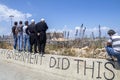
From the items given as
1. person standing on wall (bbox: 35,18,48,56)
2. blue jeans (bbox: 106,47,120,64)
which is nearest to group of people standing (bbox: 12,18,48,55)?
person standing on wall (bbox: 35,18,48,56)

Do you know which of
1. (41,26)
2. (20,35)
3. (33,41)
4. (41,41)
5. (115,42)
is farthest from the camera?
(20,35)

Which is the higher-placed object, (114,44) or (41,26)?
(41,26)

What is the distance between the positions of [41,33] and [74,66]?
4.26 metres

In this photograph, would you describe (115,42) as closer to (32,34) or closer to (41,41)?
(41,41)

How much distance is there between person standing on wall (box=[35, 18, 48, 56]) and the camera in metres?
17.2

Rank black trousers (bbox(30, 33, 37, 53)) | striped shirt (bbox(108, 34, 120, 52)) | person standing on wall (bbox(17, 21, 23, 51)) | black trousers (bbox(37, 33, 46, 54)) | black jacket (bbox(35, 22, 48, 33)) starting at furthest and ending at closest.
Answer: person standing on wall (bbox(17, 21, 23, 51)) < black trousers (bbox(30, 33, 37, 53)) < black trousers (bbox(37, 33, 46, 54)) < black jacket (bbox(35, 22, 48, 33)) < striped shirt (bbox(108, 34, 120, 52))

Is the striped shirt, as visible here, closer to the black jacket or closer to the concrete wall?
the concrete wall

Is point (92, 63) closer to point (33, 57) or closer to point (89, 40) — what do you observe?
point (33, 57)

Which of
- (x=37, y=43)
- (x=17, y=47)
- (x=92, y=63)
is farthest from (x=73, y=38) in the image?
(x=92, y=63)

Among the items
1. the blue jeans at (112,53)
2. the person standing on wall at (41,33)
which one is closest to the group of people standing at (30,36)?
the person standing on wall at (41,33)

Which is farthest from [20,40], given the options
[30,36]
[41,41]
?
[41,41]

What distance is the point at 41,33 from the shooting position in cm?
1744

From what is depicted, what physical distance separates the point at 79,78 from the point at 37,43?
5.14m

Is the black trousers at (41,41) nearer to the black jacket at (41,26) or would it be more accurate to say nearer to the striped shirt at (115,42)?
the black jacket at (41,26)
